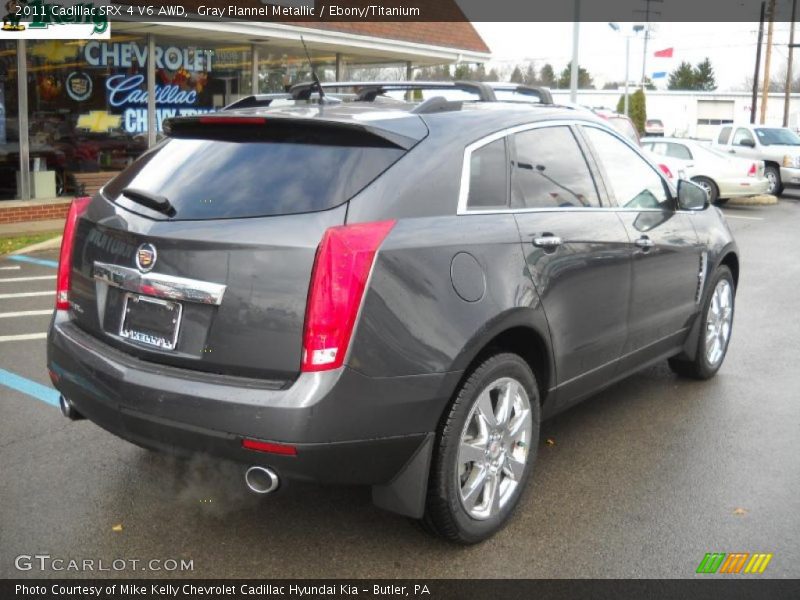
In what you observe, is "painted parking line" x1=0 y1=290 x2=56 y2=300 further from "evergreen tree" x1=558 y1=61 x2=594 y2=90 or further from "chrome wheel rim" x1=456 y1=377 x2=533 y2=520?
"evergreen tree" x1=558 y1=61 x2=594 y2=90

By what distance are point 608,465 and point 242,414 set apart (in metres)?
2.23

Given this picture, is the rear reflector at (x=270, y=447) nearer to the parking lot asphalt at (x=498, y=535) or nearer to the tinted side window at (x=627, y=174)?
the parking lot asphalt at (x=498, y=535)

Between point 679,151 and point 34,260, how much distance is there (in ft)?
48.4

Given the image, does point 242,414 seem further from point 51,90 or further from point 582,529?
point 51,90

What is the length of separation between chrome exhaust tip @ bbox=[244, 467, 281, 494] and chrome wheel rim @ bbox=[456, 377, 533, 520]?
748 millimetres

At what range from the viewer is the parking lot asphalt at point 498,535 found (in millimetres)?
3592

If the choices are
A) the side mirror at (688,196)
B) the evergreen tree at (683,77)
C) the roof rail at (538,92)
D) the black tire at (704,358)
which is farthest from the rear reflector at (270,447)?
the evergreen tree at (683,77)

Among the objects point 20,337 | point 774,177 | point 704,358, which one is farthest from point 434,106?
point 774,177

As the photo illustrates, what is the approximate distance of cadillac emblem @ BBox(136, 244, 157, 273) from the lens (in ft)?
11.2

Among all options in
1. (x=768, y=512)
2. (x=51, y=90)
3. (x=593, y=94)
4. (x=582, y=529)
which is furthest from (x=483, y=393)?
(x=593, y=94)

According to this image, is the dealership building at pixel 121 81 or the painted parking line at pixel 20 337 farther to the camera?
the dealership building at pixel 121 81

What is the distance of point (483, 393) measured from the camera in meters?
3.64

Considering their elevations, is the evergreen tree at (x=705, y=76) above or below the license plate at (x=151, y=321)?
above

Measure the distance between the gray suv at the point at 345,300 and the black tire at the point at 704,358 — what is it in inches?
70.3
